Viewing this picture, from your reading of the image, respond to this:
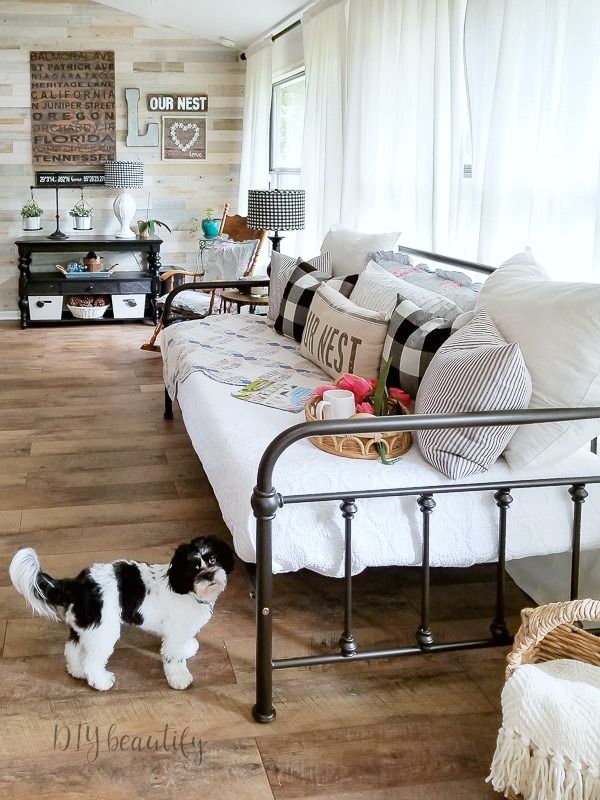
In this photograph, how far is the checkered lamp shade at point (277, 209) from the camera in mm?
4910

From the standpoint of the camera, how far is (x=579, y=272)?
2785mm

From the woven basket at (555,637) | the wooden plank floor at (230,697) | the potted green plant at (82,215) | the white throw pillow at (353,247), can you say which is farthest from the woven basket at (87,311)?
the woven basket at (555,637)

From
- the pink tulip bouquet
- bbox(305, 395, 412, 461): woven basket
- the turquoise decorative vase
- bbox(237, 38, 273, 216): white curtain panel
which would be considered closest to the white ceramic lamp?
the turquoise decorative vase

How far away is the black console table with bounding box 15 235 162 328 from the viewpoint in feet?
23.1

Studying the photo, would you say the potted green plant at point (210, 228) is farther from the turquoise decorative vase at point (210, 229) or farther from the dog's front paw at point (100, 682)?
the dog's front paw at point (100, 682)

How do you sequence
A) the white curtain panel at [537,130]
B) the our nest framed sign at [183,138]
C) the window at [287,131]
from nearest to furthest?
the white curtain panel at [537,130]
the window at [287,131]
the our nest framed sign at [183,138]

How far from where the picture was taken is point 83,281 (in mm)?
7090

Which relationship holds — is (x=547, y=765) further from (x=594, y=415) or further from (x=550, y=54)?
(x=550, y=54)

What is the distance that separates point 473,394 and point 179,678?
101 cm

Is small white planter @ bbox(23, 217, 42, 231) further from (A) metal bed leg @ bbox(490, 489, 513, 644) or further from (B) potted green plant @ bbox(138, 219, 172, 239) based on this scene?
(A) metal bed leg @ bbox(490, 489, 513, 644)

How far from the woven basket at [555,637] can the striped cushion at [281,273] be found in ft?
8.15

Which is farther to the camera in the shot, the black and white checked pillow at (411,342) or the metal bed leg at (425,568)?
the black and white checked pillow at (411,342)

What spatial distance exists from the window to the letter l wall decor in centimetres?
105

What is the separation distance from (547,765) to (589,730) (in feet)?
0.33
